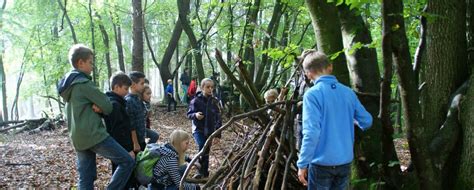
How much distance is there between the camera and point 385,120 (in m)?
2.95

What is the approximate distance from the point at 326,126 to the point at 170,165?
1794 mm

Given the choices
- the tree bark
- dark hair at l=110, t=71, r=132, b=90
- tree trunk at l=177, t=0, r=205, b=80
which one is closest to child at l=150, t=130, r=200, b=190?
dark hair at l=110, t=71, r=132, b=90

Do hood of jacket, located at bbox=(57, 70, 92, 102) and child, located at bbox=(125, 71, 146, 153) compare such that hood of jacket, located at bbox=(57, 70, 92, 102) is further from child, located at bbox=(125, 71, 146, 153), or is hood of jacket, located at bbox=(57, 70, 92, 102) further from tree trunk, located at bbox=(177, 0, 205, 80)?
tree trunk, located at bbox=(177, 0, 205, 80)

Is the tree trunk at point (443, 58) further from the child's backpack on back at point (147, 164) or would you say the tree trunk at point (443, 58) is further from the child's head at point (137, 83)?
the child's head at point (137, 83)

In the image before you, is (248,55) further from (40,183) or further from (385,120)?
(385,120)

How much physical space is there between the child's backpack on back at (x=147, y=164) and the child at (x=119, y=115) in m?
0.22

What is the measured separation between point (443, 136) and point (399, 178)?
0.49 metres

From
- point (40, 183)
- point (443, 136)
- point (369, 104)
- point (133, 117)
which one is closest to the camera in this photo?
point (443, 136)

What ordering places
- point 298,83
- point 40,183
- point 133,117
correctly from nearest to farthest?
point 298,83
point 133,117
point 40,183

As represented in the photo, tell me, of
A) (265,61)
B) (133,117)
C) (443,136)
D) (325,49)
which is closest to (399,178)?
(443,136)

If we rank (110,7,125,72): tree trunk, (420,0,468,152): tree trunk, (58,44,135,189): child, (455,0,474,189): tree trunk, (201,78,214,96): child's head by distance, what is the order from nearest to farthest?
(455,0,474,189): tree trunk
(420,0,468,152): tree trunk
(58,44,135,189): child
(201,78,214,96): child's head
(110,7,125,72): tree trunk

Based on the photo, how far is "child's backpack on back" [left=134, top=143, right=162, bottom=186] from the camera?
4.07 metres

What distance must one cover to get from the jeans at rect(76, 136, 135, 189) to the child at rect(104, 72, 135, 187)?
0.24 metres

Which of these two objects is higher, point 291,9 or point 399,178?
point 291,9
